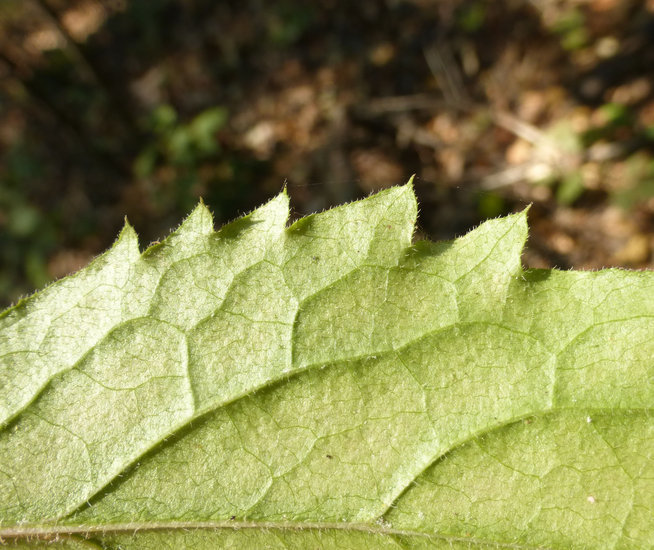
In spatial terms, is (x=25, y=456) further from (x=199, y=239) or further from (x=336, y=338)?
(x=336, y=338)

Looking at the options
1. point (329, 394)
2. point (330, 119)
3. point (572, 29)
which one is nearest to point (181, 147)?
point (330, 119)

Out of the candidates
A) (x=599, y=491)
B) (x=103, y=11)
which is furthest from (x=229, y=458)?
(x=103, y=11)

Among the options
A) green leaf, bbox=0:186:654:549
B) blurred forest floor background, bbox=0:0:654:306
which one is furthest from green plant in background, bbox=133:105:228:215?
green leaf, bbox=0:186:654:549

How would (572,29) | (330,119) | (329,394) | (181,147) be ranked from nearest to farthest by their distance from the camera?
(329,394), (572,29), (330,119), (181,147)

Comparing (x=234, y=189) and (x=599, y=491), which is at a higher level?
(x=234, y=189)

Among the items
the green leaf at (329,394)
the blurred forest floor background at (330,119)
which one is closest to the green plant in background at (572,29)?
Answer: the blurred forest floor background at (330,119)

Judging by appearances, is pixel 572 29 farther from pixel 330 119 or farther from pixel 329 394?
pixel 329 394

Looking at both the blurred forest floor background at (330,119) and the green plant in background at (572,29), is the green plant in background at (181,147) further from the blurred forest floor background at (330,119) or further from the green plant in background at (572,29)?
the green plant in background at (572,29)
